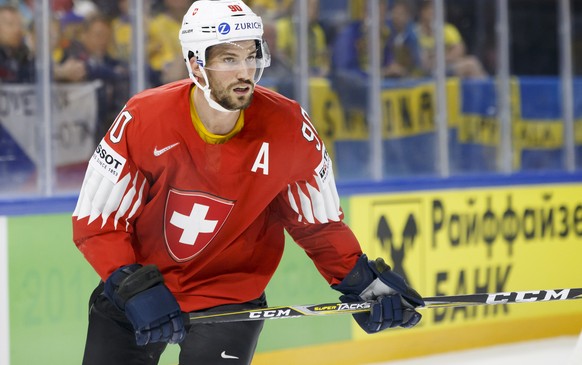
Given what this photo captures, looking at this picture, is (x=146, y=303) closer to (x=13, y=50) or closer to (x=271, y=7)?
(x=13, y=50)

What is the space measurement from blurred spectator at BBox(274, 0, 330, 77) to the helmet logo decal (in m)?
2.56

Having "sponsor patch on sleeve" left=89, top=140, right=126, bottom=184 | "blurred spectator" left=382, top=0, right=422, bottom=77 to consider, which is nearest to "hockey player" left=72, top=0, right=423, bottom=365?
"sponsor patch on sleeve" left=89, top=140, right=126, bottom=184

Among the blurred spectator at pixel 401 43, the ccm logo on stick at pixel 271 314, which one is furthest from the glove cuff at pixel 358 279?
the blurred spectator at pixel 401 43

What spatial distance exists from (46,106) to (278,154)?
204cm

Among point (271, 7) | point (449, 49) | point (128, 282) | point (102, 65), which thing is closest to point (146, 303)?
point (128, 282)

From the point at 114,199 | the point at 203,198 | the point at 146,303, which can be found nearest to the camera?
the point at 146,303

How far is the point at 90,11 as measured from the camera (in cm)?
468

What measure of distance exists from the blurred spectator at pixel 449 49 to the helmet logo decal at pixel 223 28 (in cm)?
315

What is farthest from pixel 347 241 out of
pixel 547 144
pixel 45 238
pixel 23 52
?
pixel 547 144

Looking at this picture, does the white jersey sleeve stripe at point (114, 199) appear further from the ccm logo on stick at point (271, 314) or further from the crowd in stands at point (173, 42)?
the crowd in stands at point (173, 42)

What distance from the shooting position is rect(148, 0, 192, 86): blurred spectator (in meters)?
4.85

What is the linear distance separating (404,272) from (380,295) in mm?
2483

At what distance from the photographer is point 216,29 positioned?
2744mm

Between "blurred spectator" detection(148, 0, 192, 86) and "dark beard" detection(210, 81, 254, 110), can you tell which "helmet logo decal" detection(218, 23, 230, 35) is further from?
"blurred spectator" detection(148, 0, 192, 86)
